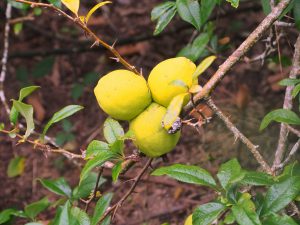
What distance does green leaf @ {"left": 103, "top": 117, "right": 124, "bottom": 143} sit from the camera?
1.32 metres

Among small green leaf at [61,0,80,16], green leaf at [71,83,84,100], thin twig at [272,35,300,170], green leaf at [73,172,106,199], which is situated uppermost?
small green leaf at [61,0,80,16]

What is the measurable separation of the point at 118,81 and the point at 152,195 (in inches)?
51.0

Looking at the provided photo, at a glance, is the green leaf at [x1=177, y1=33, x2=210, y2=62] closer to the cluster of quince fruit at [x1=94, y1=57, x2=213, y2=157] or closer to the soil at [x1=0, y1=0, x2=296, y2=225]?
the soil at [x1=0, y1=0, x2=296, y2=225]

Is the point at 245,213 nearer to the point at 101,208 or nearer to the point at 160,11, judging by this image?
the point at 101,208

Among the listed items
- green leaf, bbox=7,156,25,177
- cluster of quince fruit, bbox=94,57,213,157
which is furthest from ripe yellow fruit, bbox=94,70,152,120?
green leaf, bbox=7,156,25,177

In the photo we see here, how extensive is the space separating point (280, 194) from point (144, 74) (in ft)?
6.01

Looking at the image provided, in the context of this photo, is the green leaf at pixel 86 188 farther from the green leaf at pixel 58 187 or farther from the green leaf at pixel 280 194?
the green leaf at pixel 280 194

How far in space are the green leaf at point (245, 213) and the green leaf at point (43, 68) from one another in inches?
76.8

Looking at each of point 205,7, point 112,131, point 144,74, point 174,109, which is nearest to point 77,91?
point 144,74

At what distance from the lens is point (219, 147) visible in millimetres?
2469

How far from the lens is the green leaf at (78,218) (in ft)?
4.51

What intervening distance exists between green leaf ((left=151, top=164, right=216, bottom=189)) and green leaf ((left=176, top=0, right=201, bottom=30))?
0.45 meters

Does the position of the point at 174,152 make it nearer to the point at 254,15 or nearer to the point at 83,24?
the point at 254,15

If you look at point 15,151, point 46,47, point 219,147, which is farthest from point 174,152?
point 46,47
